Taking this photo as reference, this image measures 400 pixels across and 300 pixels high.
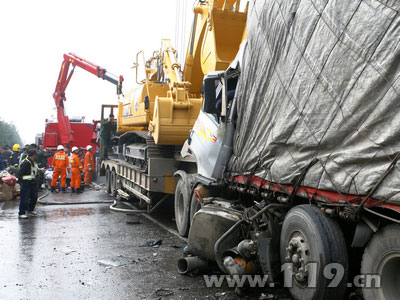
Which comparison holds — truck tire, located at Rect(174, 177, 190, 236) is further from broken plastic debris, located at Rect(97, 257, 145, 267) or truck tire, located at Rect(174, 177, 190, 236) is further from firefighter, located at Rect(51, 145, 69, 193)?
firefighter, located at Rect(51, 145, 69, 193)

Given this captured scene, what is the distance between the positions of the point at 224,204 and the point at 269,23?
97.3 inches

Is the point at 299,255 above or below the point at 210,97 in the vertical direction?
below

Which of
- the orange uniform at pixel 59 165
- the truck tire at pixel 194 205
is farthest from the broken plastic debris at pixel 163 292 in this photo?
the orange uniform at pixel 59 165

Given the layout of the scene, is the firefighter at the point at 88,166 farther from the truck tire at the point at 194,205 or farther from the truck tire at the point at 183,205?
the truck tire at the point at 194,205

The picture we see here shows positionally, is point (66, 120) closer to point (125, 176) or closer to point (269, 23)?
point (125, 176)

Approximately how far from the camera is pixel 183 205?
808cm

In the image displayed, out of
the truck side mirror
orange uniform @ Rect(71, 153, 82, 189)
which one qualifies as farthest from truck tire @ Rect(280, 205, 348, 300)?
orange uniform @ Rect(71, 153, 82, 189)

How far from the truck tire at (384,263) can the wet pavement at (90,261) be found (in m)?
1.84

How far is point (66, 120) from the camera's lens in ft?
68.2

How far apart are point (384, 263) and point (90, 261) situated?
4353 mm

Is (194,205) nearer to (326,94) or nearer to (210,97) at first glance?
(210,97)

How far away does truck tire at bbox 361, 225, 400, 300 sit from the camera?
3.06 m

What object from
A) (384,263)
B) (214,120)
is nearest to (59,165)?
(214,120)

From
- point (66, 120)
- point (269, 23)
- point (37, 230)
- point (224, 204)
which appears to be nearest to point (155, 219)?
point (37, 230)
